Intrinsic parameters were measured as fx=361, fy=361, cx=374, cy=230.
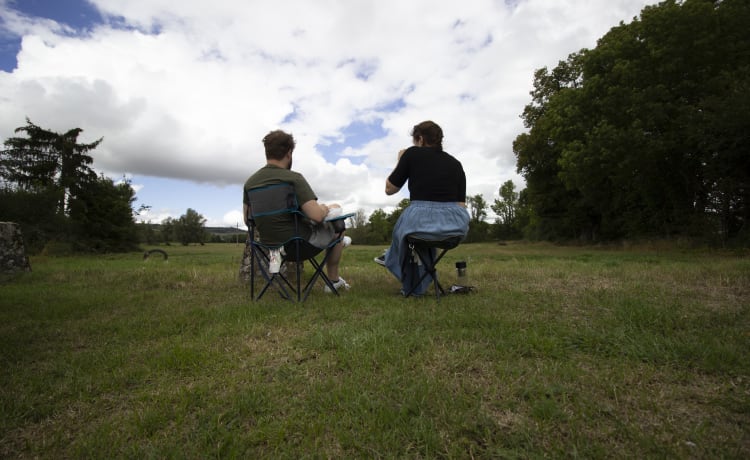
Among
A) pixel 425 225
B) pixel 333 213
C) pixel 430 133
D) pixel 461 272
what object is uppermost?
pixel 430 133

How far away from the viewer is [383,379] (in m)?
2.08

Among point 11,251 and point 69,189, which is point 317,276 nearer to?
point 11,251

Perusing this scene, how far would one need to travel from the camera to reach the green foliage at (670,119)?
13219mm

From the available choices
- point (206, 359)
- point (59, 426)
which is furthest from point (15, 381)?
point (206, 359)

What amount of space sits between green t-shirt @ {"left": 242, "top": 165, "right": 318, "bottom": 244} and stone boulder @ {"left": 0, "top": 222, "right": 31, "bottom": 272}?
234 inches

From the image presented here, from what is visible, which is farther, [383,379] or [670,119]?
[670,119]

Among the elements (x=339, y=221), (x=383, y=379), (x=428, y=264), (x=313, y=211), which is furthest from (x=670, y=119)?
(x=383, y=379)

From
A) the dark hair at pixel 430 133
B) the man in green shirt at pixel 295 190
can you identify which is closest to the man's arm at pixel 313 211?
the man in green shirt at pixel 295 190

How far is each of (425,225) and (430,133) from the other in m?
1.15

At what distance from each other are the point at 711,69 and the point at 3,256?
22.8 m

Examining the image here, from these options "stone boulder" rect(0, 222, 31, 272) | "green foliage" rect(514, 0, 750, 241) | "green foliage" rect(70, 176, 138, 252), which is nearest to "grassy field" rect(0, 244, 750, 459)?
"stone boulder" rect(0, 222, 31, 272)

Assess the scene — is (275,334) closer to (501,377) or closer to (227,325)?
(227,325)

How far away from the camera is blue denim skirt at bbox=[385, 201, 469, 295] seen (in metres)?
3.98

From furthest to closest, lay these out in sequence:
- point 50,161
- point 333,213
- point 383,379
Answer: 1. point 50,161
2. point 333,213
3. point 383,379
